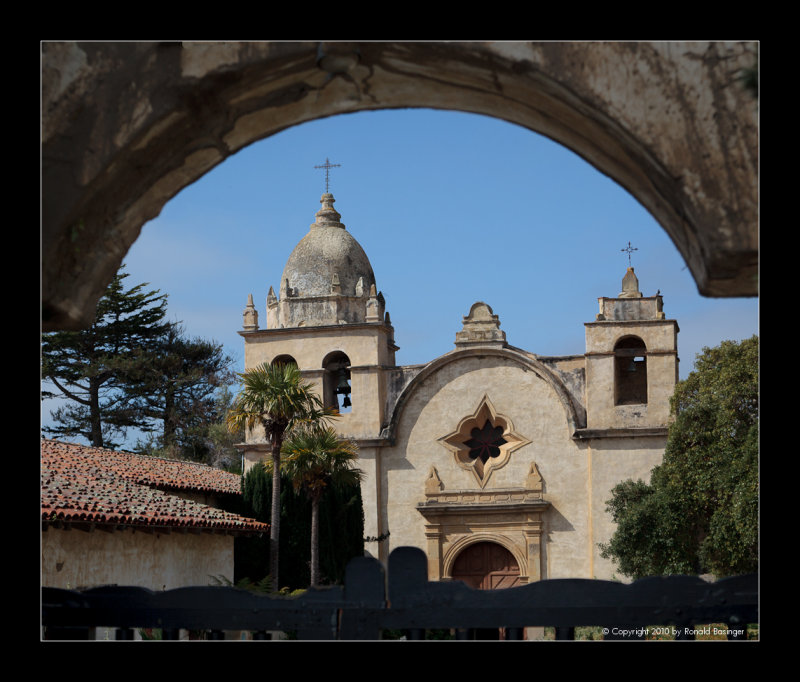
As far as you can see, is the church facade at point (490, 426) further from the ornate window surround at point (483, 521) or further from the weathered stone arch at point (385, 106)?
the weathered stone arch at point (385, 106)

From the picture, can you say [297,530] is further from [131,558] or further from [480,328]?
[131,558]

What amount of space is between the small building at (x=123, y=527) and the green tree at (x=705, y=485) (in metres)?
8.88

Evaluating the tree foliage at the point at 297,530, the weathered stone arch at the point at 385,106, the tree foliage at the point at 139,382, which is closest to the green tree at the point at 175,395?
the tree foliage at the point at 139,382

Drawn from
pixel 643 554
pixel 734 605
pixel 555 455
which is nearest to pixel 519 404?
pixel 555 455

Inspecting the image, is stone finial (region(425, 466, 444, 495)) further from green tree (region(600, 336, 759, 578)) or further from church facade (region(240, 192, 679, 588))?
green tree (region(600, 336, 759, 578))

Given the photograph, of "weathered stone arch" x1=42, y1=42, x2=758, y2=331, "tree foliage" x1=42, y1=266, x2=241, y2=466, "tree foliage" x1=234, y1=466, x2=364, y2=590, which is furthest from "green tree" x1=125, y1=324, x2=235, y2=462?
"weathered stone arch" x1=42, y1=42, x2=758, y2=331

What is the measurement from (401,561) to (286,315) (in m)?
27.1

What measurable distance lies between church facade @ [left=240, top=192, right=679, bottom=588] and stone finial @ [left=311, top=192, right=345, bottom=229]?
11.7ft

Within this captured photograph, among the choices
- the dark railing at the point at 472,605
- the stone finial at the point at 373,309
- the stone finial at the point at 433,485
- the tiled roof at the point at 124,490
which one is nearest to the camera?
the dark railing at the point at 472,605

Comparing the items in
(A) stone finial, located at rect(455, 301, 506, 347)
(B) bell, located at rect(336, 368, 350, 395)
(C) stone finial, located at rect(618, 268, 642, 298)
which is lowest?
(B) bell, located at rect(336, 368, 350, 395)

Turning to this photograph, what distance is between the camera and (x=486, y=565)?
2880 cm

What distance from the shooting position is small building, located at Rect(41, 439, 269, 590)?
49.4 ft

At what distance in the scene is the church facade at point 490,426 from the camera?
2789 cm

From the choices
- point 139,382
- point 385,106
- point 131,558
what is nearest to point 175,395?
point 139,382
